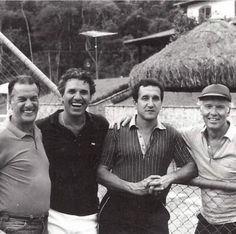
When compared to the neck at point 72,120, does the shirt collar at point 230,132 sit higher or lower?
lower

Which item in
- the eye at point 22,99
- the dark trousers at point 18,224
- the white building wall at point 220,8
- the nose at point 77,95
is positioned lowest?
the dark trousers at point 18,224

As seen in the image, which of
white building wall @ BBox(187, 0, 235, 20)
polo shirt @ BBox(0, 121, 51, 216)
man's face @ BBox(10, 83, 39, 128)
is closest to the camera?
polo shirt @ BBox(0, 121, 51, 216)

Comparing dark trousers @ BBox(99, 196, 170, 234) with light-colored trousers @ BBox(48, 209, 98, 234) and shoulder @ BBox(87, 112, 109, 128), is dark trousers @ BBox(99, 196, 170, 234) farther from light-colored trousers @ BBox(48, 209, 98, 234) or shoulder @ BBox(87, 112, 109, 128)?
shoulder @ BBox(87, 112, 109, 128)

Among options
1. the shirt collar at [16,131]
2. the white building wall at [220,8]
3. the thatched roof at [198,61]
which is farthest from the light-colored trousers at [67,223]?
the white building wall at [220,8]

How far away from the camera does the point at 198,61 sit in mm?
17344

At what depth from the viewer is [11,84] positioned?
3291mm

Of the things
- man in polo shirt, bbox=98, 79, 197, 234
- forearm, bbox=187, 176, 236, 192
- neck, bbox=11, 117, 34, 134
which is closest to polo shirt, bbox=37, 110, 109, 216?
man in polo shirt, bbox=98, 79, 197, 234

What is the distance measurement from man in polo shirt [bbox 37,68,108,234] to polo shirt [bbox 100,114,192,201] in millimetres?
124

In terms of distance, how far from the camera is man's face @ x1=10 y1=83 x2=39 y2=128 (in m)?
3.18

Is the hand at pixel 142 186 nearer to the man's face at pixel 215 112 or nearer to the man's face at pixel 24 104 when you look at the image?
the man's face at pixel 215 112

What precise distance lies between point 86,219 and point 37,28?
43.0 m

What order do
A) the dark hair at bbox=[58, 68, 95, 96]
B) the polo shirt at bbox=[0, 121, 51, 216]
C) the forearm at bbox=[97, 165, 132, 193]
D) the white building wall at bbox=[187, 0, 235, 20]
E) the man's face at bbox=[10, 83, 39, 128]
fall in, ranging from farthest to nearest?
the white building wall at bbox=[187, 0, 235, 20], the dark hair at bbox=[58, 68, 95, 96], the forearm at bbox=[97, 165, 132, 193], the man's face at bbox=[10, 83, 39, 128], the polo shirt at bbox=[0, 121, 51, 216]

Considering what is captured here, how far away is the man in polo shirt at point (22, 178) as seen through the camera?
9.89 ft

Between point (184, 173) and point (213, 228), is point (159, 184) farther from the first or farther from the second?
point (213, 228)
